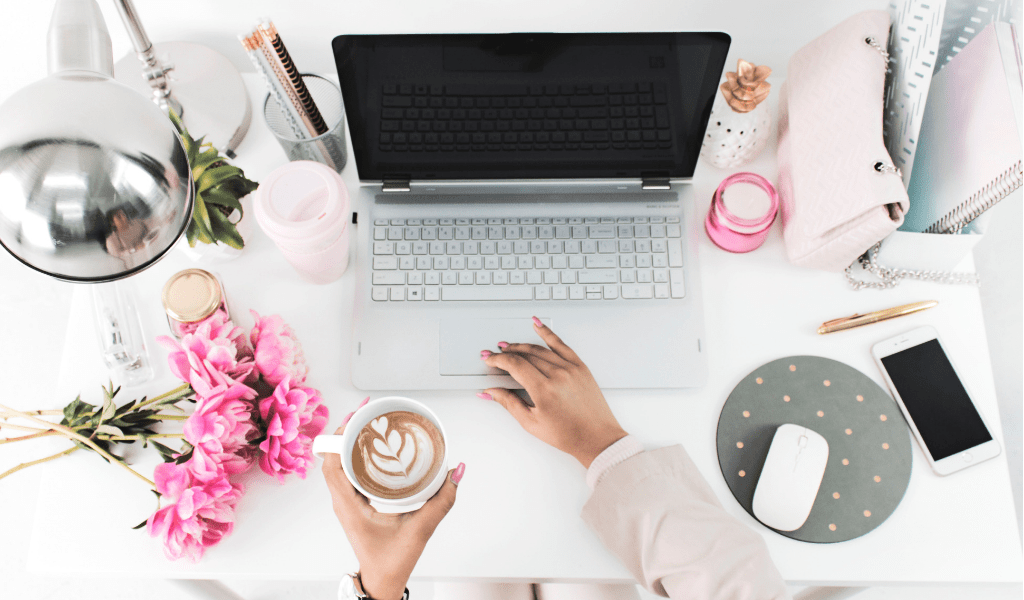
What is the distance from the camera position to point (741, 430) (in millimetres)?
768

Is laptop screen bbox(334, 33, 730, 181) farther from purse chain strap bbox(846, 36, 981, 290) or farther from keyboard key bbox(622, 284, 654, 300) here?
purse chain strap bbox(846, 36, 981, 290)

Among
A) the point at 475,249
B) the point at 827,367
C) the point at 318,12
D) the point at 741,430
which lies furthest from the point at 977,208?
the point at 318,12

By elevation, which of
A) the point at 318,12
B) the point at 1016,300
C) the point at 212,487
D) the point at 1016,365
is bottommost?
the point at 212,487

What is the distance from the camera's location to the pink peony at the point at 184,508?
630mm

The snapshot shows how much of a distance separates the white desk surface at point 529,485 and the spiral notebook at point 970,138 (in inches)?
5.9

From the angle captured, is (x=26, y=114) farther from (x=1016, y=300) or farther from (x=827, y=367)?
(x=1016, y=300)

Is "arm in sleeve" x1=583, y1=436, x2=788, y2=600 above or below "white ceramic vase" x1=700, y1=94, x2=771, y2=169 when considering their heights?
below

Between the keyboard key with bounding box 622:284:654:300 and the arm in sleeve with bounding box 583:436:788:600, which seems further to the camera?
the keyboard key with bounding box 622:284:654:300

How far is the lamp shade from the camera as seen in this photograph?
14.2 inches

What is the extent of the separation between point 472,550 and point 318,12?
76 centimetres

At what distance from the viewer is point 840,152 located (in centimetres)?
73

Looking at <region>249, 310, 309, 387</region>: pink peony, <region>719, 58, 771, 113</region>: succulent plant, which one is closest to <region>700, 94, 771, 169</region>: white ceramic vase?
<region>719, 58, 771, 113</region>: succulent plant

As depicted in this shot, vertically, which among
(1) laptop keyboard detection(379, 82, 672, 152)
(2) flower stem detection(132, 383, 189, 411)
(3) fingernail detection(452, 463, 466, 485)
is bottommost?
(3) fingernail detection(452, 463, 466, 485)

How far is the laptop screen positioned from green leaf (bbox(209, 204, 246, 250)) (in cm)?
18
